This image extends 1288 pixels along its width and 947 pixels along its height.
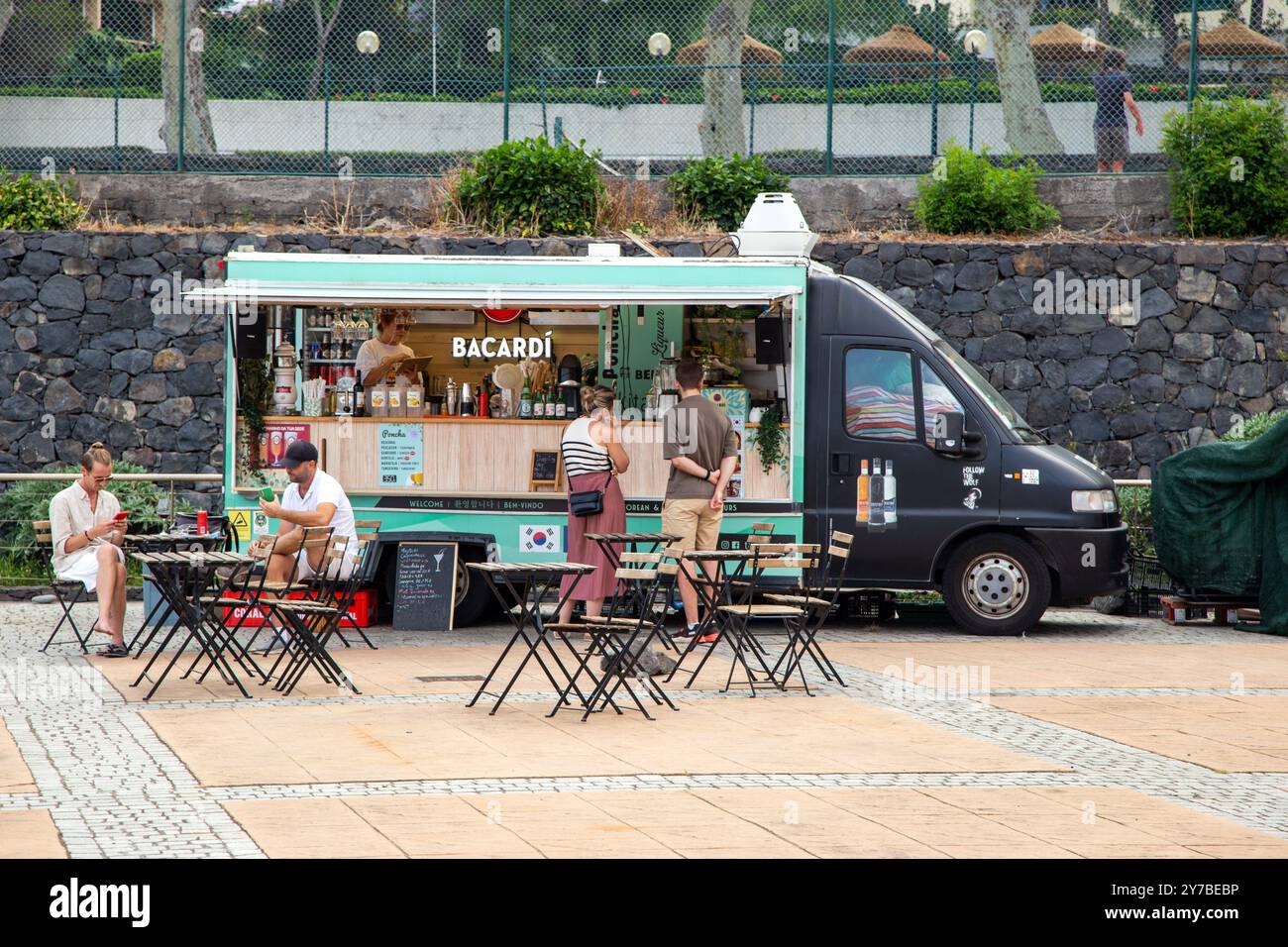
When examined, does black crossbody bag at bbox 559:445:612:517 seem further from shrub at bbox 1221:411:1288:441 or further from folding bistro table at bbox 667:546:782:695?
shrub at bbox 1221:411:1288:441

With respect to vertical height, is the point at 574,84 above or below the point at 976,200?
above

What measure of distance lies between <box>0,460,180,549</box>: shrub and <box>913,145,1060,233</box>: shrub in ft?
28.4

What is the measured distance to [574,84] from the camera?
19.1 meters

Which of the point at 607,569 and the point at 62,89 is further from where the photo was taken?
the point at 62,89

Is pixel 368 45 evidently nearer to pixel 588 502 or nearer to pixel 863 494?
pixel 588 502

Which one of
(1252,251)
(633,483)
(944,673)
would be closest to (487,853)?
(944,673)

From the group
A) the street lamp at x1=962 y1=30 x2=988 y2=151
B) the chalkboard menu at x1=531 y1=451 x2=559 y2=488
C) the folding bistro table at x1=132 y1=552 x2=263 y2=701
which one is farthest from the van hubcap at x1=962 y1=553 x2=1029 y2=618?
the street lamp at x1=962 y1=30 x2=988 y2=151

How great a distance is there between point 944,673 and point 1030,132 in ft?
34.0

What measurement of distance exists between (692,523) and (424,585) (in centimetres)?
220

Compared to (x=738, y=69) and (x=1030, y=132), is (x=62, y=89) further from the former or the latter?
(x=1030, y=132)

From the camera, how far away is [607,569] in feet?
38.9

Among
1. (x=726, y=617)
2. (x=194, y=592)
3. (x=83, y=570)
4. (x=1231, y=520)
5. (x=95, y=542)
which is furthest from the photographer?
(x=1231, y=520)

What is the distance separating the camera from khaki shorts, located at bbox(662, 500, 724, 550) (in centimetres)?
1196

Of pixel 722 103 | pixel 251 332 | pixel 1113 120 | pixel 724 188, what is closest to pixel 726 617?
pixel 251 332
